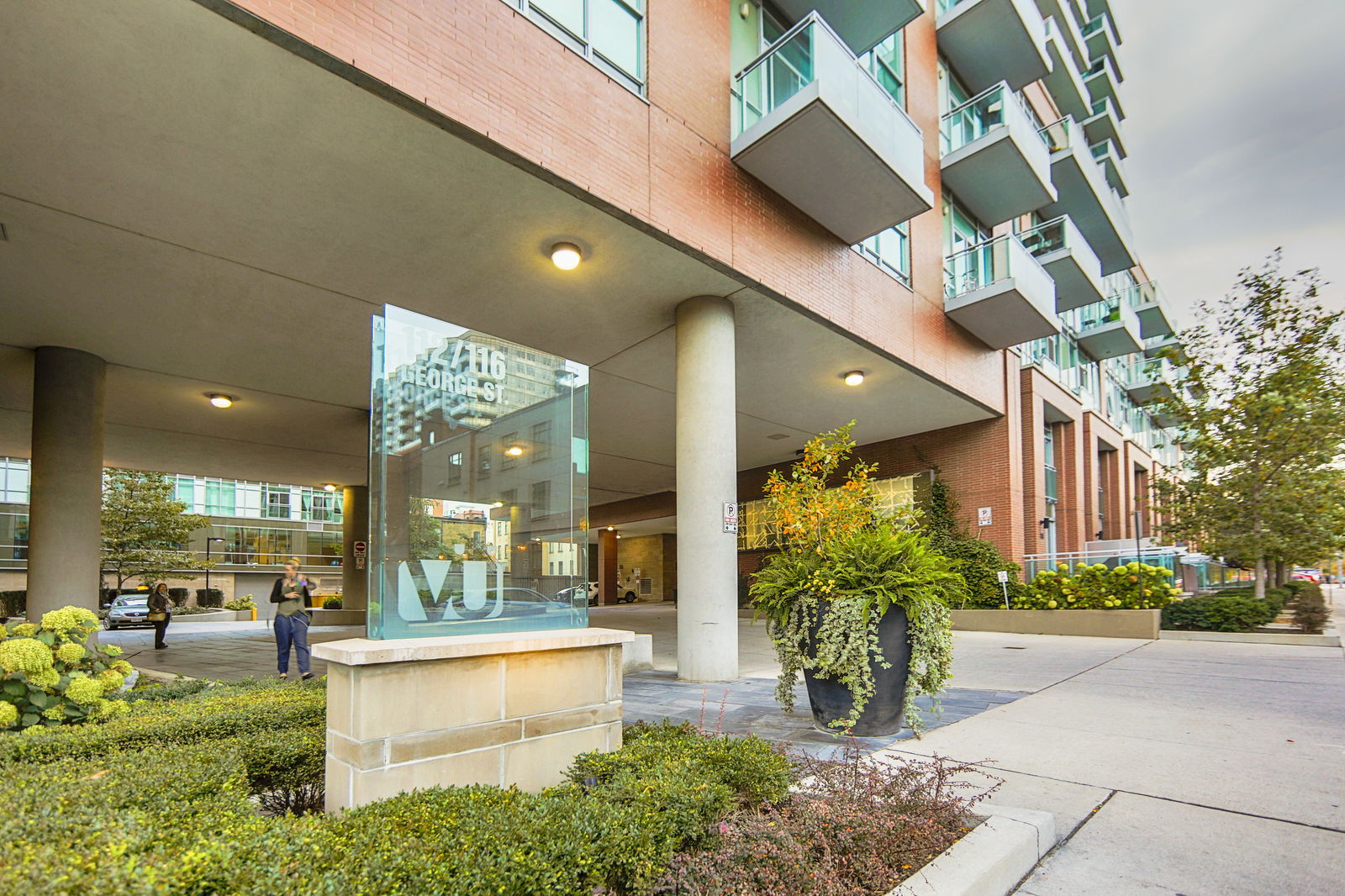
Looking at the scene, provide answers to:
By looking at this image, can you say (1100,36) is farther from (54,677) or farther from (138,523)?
(138,523)

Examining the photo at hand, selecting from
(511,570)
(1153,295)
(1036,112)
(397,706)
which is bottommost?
(397,706)

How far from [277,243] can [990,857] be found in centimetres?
898

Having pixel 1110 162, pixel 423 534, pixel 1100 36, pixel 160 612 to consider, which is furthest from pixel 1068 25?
pixel 160 612

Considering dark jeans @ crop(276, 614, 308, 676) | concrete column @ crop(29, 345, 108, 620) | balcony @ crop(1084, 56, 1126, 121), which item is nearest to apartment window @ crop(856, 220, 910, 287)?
dark jeans @ crop(276, 614, 308, 676)

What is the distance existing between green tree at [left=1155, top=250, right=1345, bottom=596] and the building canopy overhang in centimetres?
602

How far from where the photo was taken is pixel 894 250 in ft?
45.3

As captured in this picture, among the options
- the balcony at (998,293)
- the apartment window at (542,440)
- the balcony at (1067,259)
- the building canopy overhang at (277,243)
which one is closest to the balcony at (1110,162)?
the balcony at (1067,259)

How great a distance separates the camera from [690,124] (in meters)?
9.05

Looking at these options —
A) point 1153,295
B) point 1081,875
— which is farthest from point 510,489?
point 1153,295

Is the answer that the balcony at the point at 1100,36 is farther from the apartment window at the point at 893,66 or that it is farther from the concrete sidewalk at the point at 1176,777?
the concrete sidewalk at the point at 1176,777

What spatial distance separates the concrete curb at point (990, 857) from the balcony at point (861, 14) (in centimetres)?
1189

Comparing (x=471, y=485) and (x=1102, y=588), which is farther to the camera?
(x=1102, y=588)

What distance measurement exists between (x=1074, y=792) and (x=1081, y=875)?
126 centimetres

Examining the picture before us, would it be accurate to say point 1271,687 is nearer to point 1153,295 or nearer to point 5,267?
point 5,267
